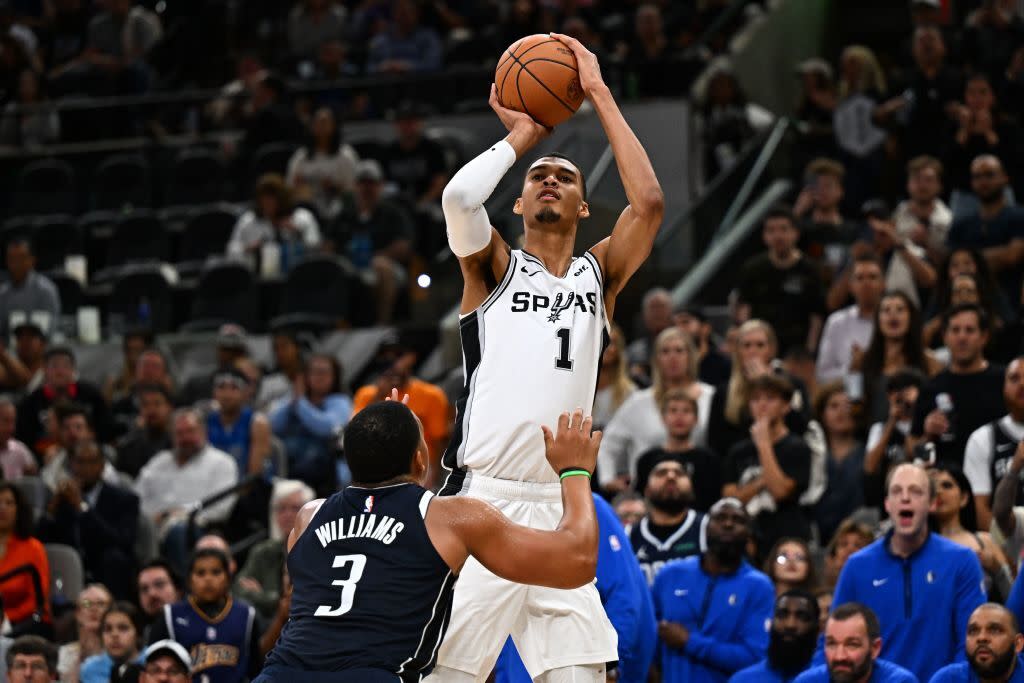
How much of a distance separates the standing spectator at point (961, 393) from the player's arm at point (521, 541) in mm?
5323

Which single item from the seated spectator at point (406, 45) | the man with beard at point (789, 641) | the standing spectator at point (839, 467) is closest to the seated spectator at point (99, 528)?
the standing spectator at point (839, 467)

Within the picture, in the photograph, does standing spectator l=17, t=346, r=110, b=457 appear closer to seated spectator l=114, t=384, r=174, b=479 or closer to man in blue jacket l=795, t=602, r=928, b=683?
seated spectator l=114, t=384, r=174, b=479

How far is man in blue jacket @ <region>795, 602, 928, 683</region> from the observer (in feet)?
28.2

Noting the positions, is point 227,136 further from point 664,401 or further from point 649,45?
point 664,401

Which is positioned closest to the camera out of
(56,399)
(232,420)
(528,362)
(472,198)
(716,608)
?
(472,198)

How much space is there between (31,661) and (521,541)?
5.09m

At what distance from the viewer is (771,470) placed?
35.8ft

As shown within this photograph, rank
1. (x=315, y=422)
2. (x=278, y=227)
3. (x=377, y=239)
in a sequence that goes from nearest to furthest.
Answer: (x=315, y=422)
(x=377, y=239)
(x=278, y=227)

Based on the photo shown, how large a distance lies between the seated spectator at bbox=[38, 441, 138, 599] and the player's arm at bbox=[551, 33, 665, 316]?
251 inches

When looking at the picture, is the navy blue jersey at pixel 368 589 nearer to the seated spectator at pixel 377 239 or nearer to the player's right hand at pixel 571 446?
the player's right hand at pixel 571 446

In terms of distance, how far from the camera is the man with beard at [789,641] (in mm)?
9258

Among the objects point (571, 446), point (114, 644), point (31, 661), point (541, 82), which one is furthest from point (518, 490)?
point (114, 644)

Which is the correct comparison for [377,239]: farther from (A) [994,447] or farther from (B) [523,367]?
(B) [523,367]

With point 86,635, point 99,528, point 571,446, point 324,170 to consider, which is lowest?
point 86,635
